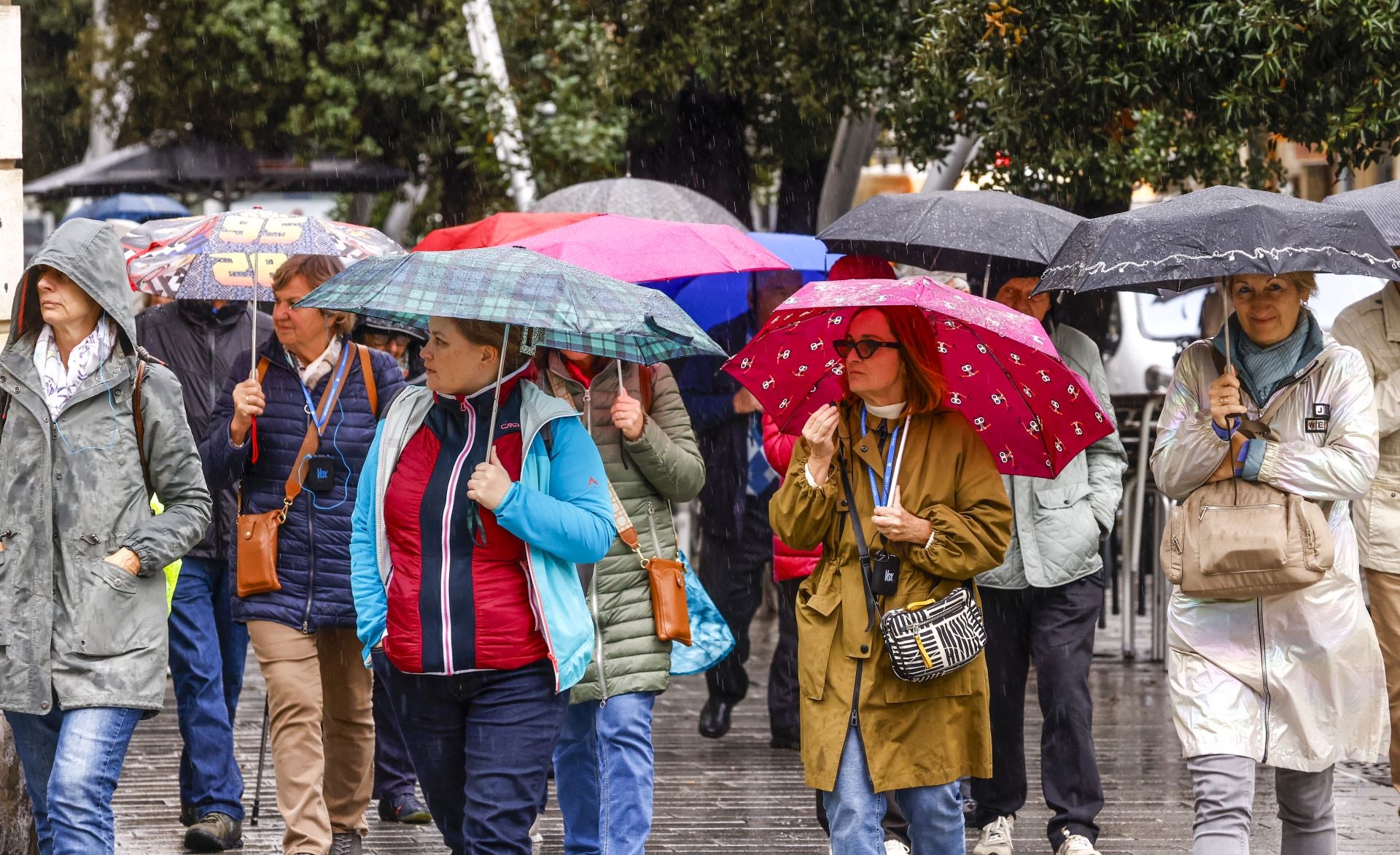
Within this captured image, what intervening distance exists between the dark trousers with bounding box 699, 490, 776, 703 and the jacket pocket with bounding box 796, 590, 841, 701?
4.18m

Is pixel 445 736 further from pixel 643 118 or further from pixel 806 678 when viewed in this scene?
pixel 643 118

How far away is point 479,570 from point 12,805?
105 inches

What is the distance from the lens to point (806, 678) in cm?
523

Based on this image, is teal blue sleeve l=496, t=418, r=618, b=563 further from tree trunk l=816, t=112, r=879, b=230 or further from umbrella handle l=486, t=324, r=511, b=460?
tree trunk l=816, t=112, r=879, b=230

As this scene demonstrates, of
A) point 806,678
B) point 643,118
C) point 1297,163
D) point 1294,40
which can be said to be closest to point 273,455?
point 806,678

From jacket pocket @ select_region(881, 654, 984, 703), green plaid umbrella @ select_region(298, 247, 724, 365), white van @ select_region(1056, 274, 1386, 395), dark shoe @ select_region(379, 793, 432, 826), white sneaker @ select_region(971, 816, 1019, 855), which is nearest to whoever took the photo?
green plaid umbrella @ select_region(298, 247, 724, 365)

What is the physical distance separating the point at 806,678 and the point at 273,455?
2291mm

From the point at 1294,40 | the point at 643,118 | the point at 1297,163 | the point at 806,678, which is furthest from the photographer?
the point at 1297,163

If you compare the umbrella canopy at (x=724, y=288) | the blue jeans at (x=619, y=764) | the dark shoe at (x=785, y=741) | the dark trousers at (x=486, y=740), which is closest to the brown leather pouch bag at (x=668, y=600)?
the blue jeans at (x=619, y=764)

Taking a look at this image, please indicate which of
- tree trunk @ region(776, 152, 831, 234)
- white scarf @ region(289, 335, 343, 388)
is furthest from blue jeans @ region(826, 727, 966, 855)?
tree trunk @ region(776, 152, 831, 234)

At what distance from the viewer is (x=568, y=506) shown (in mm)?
5020

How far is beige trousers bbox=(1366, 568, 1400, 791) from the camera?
6.82 m

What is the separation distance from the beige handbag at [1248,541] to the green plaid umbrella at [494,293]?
1636 millimetres

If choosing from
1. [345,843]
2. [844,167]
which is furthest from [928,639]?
[844,167]
